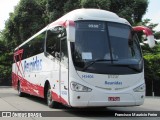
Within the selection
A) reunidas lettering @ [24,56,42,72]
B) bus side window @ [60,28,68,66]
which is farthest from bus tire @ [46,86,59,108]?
bus side window @ [60,28,68,66]

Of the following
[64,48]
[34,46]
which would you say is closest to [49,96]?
[64,48]

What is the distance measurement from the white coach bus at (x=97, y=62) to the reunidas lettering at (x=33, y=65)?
3.07 metres

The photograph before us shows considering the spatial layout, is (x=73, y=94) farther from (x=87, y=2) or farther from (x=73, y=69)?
(x=87, y=2)

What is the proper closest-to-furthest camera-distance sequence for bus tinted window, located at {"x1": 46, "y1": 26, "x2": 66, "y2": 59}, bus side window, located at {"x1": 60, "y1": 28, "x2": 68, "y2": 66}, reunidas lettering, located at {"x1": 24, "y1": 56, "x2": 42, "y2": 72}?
bus side window, located at {"x1": 60, "y1": 28, "x2": 68, "y2": 66}, bus tinted window, located at {"x1": 46, "y1": 26, "x2": 66, "y2": 59}, reunidas lettering, located at {"x1": 24, "y1": 56, "x2": 42, "y2": 72}

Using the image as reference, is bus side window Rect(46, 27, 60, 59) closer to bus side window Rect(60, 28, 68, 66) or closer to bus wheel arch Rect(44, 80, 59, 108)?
bus side window Rect(60, 28, 68, 66)

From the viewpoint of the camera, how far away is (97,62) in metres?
12.3

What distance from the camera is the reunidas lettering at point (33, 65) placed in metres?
17.2

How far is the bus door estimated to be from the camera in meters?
12.6

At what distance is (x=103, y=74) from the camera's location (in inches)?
486

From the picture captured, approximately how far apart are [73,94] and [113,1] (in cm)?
2192

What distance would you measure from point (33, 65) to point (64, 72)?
5.92m

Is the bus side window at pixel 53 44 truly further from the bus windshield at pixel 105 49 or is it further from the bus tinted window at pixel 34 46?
the bus windshield at pixel 105 49

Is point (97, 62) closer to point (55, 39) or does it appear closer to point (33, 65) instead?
point (55, 39)

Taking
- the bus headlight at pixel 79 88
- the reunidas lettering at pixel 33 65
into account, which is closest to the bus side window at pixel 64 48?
the bus headlight at pixel 79 88
